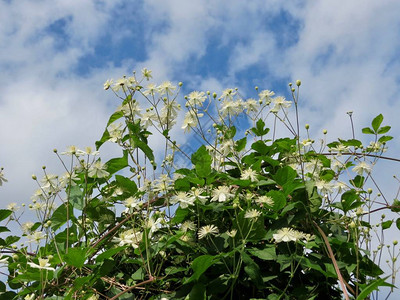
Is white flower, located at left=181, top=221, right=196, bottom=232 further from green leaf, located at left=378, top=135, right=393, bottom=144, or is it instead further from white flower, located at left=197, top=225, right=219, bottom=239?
green leaf, located at left=378, top=135, right=393, bottom=144

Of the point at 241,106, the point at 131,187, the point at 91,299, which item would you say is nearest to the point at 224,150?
the point at 241,106

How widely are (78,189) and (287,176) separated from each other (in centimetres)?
84

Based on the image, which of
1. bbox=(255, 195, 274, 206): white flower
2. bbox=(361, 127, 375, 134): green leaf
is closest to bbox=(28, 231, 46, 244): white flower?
bbox=(255, 195, 274, 206): white flower

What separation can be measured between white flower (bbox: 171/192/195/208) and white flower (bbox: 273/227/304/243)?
0.30 meters

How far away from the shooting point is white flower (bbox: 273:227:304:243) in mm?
1495

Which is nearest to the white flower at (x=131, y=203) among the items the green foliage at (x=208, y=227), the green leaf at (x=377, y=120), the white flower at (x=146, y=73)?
the green foliage at (x=208, y=227)

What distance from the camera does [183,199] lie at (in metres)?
1.64

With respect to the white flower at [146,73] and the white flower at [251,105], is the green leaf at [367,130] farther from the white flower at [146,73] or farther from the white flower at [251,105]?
the white flower at [146,73]

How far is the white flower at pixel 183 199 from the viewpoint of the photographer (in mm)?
1612

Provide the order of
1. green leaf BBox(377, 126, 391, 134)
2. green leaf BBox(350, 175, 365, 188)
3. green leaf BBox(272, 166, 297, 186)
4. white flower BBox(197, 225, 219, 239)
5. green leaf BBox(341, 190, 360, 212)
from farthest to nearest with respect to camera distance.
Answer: green leaf BBox(377, 126, 391, 134), green leaf BBox(350, 175, 365, 188), green leaf BBox(341, 190, 360, 212), green leaf BBox(272, 166, 297, 186), white flower BBox(197, 225, 219, 239)

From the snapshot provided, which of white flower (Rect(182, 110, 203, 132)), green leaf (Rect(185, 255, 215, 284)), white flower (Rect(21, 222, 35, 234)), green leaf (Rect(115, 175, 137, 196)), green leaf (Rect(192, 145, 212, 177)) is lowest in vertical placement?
green leaf (Rect(185, 255, 215, 284))

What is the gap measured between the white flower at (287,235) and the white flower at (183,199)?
0.99 ft

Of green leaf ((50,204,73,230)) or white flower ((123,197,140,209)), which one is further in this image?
green leaf ((50,204,73,230))

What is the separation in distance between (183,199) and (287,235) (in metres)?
0.37
